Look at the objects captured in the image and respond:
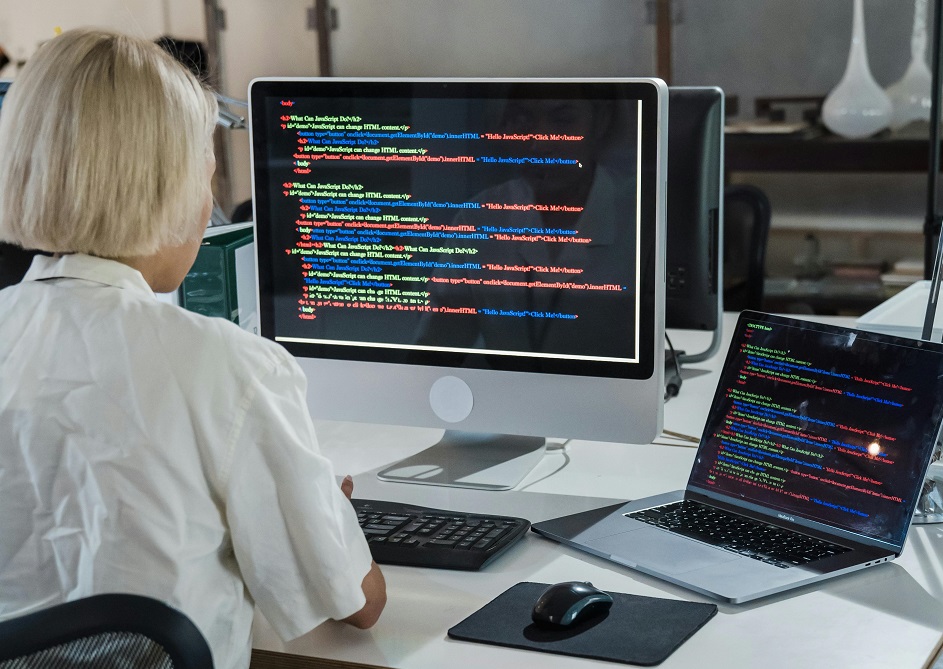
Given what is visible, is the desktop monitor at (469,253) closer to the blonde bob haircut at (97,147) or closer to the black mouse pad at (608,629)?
the black mouse pad at (608,629)

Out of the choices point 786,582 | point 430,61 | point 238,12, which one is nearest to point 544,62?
point 430,61

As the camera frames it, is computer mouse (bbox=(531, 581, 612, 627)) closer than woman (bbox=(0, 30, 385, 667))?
No

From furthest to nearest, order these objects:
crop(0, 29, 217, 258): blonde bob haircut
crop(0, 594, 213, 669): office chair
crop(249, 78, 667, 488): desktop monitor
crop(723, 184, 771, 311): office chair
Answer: crop(723, 184, 771, 311): office chair
crop(249, 78, 667, 488): desktop monitor
crop(0, 29, 217, 258): blonde bob haircut
crop(0, 594, 213, 669): office chair

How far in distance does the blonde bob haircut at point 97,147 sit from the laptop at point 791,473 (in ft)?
1.83

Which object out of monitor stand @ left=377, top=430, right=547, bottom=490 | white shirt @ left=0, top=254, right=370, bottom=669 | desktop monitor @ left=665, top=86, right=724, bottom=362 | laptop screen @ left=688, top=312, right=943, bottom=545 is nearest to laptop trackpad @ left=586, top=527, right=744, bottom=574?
laptop screen @ left=688, top=312, right=943, bottom=545

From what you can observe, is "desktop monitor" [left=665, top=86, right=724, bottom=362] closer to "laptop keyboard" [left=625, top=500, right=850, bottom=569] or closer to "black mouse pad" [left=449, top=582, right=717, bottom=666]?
"laptop keyboard" [left=625, top=500, right=850, bottom=569]

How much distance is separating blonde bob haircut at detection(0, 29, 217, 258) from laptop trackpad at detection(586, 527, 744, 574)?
0.56 m

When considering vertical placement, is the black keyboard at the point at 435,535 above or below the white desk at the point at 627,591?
above

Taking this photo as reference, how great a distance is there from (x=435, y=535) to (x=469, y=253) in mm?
367

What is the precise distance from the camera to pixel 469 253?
4.33ft

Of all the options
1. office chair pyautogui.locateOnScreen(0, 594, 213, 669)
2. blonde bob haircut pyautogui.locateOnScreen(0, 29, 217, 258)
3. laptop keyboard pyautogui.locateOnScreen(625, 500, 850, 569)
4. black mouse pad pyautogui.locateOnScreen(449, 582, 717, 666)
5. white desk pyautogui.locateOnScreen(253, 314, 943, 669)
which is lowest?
white desk pyautogui.locateOnScreen(253, 314, 943, 669)

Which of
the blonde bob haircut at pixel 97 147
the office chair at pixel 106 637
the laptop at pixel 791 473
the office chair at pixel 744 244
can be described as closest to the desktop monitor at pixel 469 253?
the laptop at pixel 791 473

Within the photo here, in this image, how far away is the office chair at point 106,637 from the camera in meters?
0.74

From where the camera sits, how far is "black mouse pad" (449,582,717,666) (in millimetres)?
903
